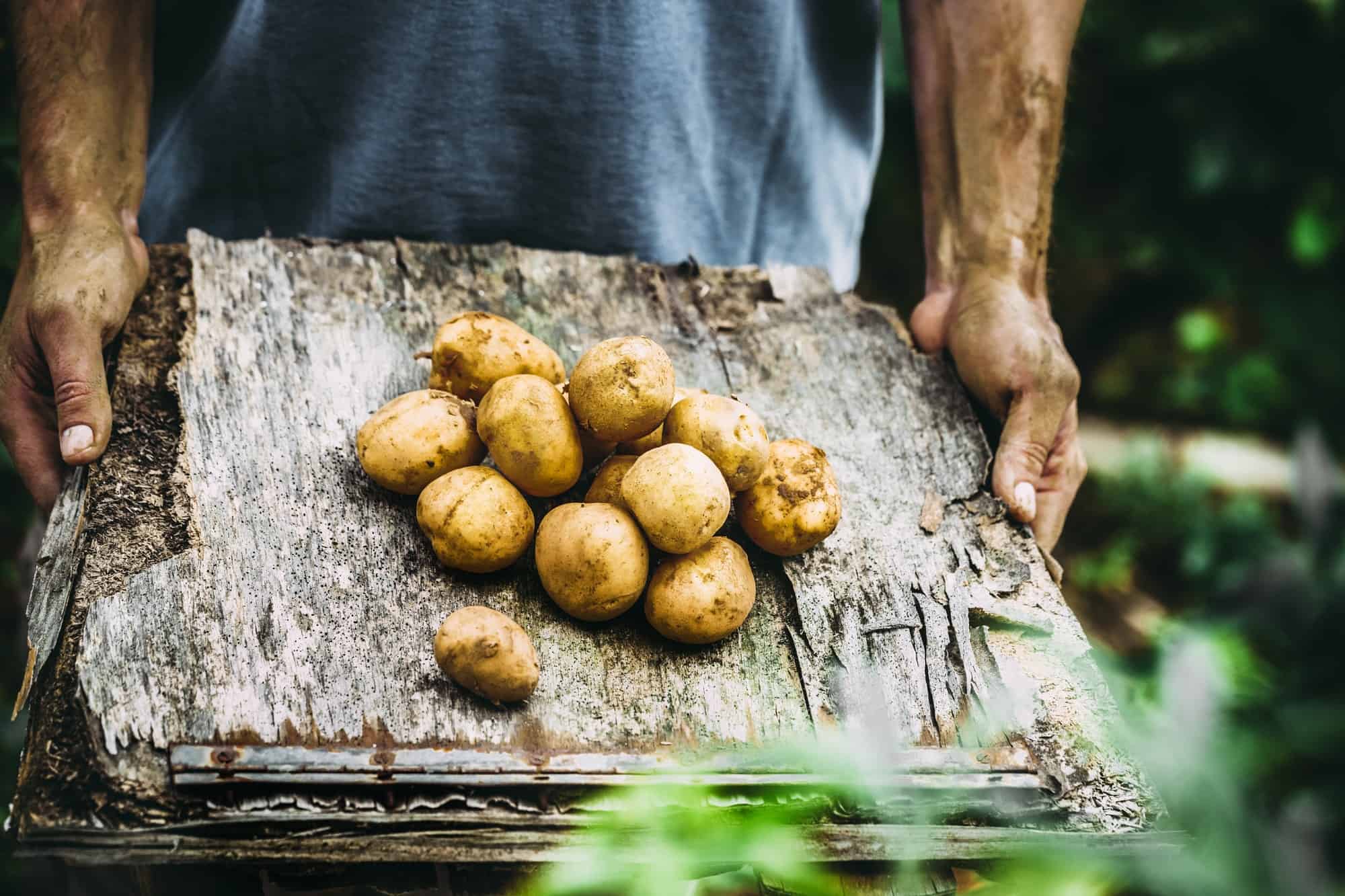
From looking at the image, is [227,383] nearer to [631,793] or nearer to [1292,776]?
[631,793]

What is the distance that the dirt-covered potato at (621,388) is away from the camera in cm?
157

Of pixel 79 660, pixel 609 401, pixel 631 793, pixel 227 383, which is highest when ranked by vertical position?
pixel 227 383

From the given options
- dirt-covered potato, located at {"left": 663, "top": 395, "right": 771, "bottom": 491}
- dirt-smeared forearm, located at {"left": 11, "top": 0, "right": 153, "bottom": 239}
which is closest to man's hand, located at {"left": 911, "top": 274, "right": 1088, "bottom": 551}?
dirt-covered potato, located at {"left": 663, "top": 395, "right": 771, "bottom": 491}

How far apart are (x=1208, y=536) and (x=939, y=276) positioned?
8.89 ft

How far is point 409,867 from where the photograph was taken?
51.0 inches

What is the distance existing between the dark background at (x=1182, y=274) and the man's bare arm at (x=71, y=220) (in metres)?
1.78

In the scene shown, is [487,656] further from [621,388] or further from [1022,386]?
[1022,386]

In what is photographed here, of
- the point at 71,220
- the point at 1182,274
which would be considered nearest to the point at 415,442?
the point at 71,220

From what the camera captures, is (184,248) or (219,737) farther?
(184,248)

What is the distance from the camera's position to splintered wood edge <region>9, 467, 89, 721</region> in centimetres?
141

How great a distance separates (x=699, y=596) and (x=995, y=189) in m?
1.42

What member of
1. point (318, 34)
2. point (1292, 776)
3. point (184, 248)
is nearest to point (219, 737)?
point (184, 248)

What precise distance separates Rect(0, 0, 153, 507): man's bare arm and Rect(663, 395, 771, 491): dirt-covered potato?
970 millimetres

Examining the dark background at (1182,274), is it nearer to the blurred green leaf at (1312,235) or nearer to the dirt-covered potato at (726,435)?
the blurred green leaf at (1312,235)
